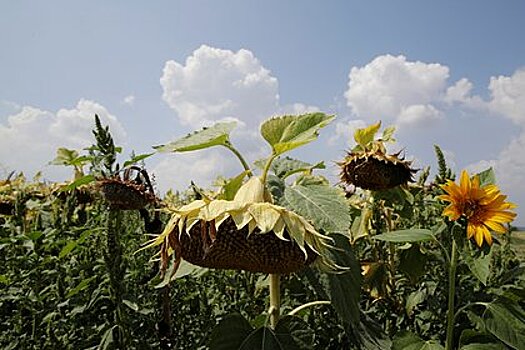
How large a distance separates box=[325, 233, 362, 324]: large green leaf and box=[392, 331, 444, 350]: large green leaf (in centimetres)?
46

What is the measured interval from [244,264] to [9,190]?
287 cm

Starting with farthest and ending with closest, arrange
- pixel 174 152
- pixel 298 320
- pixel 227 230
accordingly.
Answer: pixel 298 320 → pixel 174 152 → pixel 227 230

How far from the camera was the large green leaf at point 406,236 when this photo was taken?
1.55 m

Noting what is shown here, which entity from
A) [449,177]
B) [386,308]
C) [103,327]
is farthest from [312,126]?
[386,308]

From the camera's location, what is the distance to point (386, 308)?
218cm

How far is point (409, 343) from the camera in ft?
5.18

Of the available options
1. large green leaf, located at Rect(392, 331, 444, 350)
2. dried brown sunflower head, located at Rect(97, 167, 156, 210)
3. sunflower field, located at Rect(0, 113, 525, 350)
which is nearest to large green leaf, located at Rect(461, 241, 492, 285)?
sunflower field, located at Rect(0, 113, 525, 350)

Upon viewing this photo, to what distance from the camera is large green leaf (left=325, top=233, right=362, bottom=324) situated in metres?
1.14

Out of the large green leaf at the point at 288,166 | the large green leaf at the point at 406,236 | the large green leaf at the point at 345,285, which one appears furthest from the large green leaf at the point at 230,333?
the large green leaf at the point at 406,236

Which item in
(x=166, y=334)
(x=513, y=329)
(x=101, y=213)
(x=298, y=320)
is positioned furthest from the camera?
(x=101, y=213)

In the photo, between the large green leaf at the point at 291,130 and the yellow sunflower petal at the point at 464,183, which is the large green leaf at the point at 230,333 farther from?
the yellow sunflower petal at the point at 464,183

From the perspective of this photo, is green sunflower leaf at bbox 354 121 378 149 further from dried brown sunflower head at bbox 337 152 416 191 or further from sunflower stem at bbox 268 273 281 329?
sunflower stem at bbox 268 273 281 329

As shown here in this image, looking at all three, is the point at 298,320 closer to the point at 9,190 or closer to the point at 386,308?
the point at 386,308

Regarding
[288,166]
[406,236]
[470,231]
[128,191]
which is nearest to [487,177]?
[470,231]
